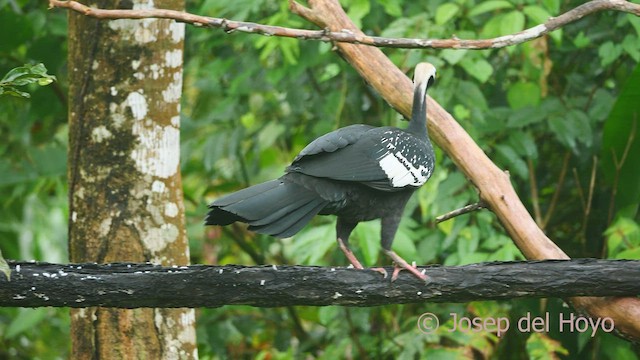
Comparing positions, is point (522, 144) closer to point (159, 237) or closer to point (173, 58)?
point (173, 58)

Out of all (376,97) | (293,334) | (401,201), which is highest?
(376,97)

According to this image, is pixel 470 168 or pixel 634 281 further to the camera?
pixel 470 168

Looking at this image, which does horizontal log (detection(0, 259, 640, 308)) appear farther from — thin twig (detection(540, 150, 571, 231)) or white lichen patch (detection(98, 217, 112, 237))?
thin twig (detection(540, 150, 571, 231))

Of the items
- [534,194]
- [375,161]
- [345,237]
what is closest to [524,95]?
[534,194]

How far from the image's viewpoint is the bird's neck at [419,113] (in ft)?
10.5

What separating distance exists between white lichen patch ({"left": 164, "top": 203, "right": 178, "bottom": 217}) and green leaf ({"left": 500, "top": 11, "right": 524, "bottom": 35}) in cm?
174

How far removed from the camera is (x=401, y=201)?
3.06 meters

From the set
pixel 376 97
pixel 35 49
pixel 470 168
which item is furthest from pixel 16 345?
pixel 470 168

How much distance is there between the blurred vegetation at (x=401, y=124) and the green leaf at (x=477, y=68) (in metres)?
0.01

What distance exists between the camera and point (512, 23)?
3979 mm

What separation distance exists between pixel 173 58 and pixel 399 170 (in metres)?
0.89

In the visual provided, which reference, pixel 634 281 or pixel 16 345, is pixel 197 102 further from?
pixel 634 281

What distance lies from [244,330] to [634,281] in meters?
2.82

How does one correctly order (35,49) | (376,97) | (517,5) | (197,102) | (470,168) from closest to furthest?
(470,168) → (517,5) → (35,49) → (376,97) → (197,102)
